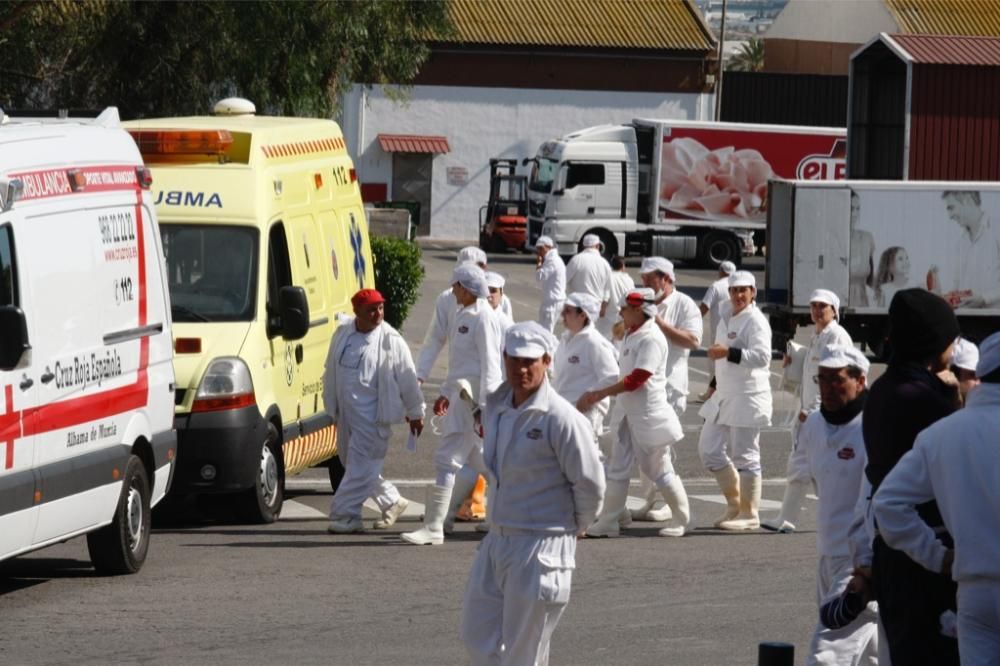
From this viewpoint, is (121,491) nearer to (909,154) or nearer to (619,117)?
(909,154)

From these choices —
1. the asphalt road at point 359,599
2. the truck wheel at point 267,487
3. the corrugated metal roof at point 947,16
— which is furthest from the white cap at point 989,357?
the corrugated metal roof at point 947,16

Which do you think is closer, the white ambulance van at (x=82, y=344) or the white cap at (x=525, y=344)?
the white cap at (x=525, y=344)

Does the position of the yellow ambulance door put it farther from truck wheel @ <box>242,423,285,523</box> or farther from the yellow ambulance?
truck wheel @ <box>242,423,285,523</box>

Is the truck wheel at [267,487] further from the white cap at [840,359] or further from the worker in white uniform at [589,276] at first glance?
the worker in white uniform at [589,276]

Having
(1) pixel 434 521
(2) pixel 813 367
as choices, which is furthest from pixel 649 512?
(1) pixel 434 521

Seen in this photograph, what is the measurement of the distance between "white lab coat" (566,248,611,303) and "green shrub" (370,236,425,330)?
4635 mm

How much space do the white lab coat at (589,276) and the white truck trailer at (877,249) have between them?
619 cm

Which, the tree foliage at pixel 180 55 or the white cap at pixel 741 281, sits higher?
the tree foliage at pixel 180 55

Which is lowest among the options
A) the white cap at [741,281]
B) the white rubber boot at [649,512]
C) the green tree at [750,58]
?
the white rubber boot at [649,512]

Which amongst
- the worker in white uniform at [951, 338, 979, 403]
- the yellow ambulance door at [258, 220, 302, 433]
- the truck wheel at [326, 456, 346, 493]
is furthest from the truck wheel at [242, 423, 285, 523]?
the worker in white uniform at [951, 338, 979, 403]

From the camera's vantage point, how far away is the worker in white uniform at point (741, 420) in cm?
1350

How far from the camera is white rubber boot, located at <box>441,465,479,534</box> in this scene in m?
12.8

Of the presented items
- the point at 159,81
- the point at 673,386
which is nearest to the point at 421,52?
the point at 159,81

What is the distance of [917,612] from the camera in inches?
245
